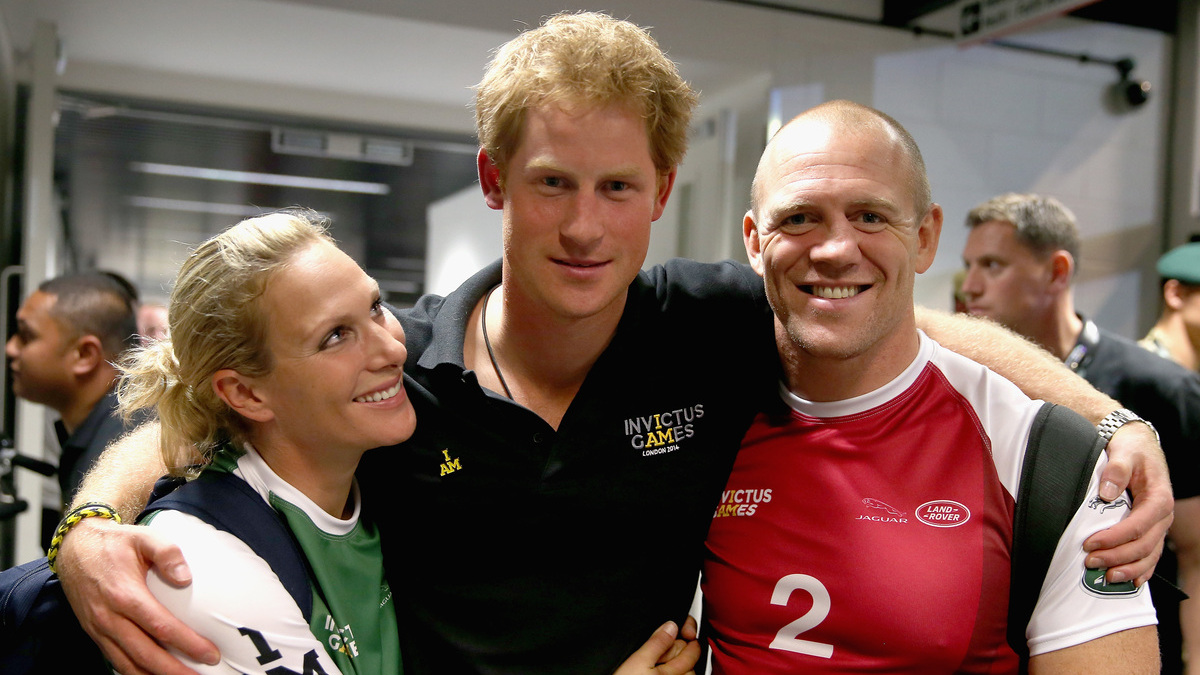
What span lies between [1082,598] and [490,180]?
1296 millimetres

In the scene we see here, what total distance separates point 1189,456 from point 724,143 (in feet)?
9.43

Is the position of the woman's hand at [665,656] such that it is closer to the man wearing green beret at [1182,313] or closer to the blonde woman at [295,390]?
the blonde woman at [295,390]

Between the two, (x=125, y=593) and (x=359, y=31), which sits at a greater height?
(x=359, y=31)

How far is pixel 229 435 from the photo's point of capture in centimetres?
160

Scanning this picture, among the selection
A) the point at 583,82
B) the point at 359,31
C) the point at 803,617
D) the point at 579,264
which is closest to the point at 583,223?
the point at 579,264

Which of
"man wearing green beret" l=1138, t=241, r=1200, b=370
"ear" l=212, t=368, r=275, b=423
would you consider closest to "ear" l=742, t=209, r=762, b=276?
"ear" l=212, t=368, r=275, b=423

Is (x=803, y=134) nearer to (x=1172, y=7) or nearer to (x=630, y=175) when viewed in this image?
(x=630, y=175)

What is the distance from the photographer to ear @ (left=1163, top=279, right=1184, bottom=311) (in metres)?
3.73

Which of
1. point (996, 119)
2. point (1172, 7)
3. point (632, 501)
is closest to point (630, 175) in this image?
point (632, 501)

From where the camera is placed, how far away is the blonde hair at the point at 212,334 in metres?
1.50

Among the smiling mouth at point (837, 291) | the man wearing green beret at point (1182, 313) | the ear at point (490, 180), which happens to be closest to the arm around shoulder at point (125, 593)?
the ear at point (490, 180)

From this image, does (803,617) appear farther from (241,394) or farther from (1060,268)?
(1060,268)

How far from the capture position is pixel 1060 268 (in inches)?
Result: 135

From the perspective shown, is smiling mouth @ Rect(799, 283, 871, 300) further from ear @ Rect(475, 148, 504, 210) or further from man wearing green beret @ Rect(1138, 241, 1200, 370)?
man wearing green beret @ Rect(1138, 241, 1200, 370)
